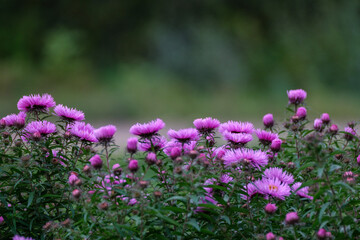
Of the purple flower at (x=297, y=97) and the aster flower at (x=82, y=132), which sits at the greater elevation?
the purple flower at (x=297, y=97)

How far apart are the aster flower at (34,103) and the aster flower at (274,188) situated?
2.44 feet

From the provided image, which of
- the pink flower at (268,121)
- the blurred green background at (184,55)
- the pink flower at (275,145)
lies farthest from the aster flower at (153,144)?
the blurred green background at (184,55)

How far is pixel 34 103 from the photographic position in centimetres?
167

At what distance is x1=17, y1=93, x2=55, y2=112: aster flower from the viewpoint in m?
1.66


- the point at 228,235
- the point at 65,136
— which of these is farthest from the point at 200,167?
the point at 65,136

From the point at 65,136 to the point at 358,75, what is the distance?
9.06 meters

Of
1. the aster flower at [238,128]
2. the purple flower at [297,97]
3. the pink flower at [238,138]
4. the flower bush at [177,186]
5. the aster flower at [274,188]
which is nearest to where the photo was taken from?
the flower bush at [177,186]

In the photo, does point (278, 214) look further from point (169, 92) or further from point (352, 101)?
point (352, 101)

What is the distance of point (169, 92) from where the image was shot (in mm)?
8336

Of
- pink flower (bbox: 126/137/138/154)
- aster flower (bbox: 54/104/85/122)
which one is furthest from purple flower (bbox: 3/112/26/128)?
pink flower (bbox: 126/137/138/154)

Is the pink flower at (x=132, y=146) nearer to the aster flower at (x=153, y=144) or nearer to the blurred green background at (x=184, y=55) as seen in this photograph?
the aster flower at (x=153, y=144)

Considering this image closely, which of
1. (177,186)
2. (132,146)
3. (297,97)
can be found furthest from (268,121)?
(132,146)

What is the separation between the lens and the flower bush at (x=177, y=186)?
4.25 ft

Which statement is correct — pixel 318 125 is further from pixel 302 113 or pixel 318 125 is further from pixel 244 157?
pixel 244 157
